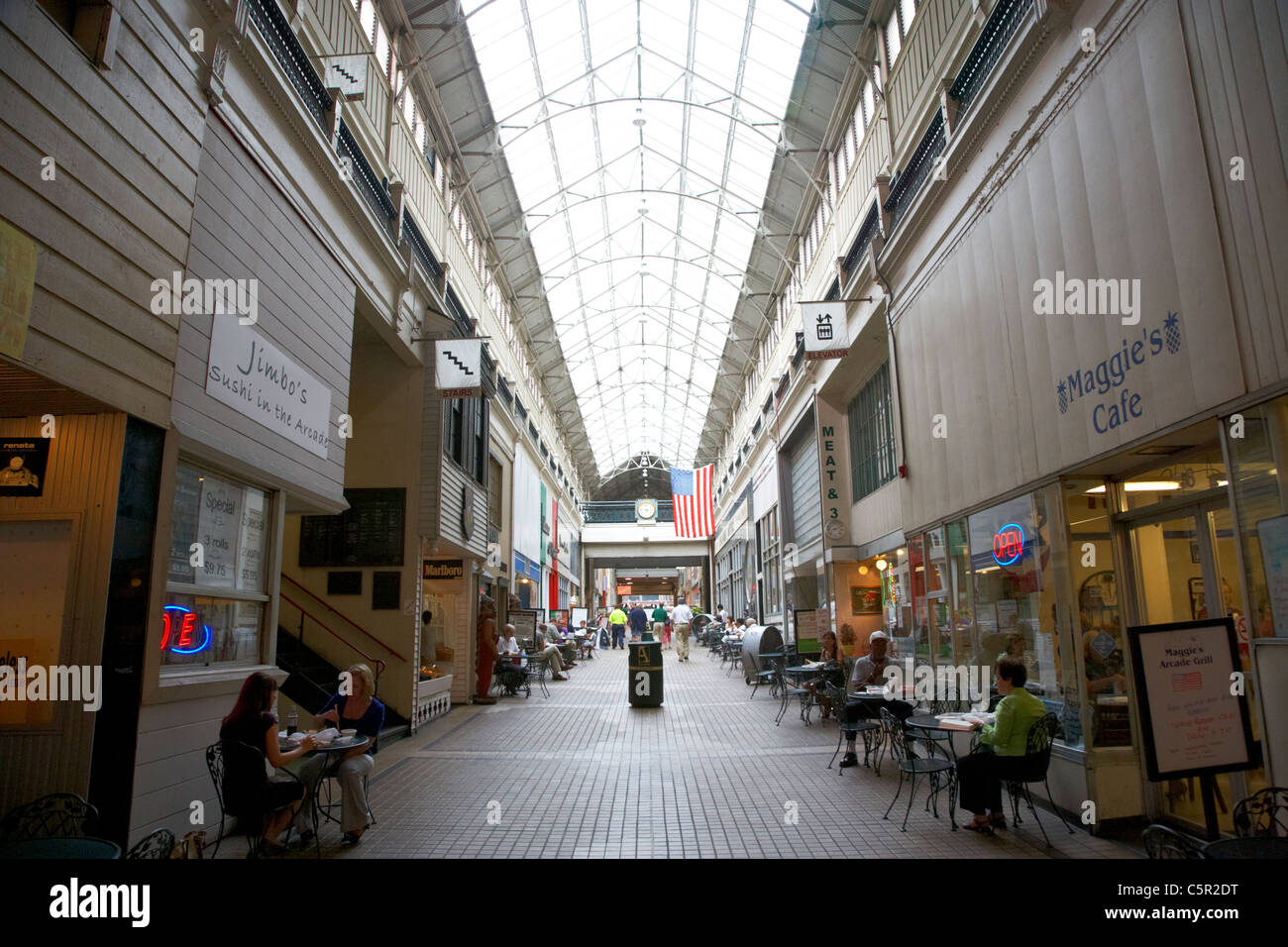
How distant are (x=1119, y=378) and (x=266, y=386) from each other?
261 inches

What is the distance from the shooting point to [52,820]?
3943 millimetres

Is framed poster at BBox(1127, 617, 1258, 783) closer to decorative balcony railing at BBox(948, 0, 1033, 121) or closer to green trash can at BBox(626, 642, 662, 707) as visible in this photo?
decorative balcony railing at BBox(948, 0, 1033, 121)

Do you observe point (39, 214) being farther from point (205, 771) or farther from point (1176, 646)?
point (1176, 646)

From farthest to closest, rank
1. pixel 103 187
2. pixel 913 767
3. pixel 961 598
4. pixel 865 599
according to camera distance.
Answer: pixel 865 599 < pixel 961 598 < pixel 913 767 < pixel 103 187

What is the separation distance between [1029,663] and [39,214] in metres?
7.86

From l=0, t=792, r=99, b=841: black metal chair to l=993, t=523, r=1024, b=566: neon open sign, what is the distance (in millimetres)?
6953

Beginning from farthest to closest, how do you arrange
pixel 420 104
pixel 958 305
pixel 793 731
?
pixel 420 104, pixel 793 731, pixel 958 305

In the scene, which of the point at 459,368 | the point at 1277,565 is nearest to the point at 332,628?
the point at 459,368

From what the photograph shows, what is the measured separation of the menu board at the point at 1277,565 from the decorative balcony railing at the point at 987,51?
15.2ft

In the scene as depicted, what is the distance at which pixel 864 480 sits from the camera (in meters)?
13.5

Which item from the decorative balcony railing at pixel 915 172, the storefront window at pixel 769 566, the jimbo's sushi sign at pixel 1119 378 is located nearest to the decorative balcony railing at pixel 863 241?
the decorative balcony railing at pixel 915 172

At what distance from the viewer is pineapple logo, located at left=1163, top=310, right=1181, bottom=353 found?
4.44 meters

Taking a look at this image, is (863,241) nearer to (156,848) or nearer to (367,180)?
(367,180)
